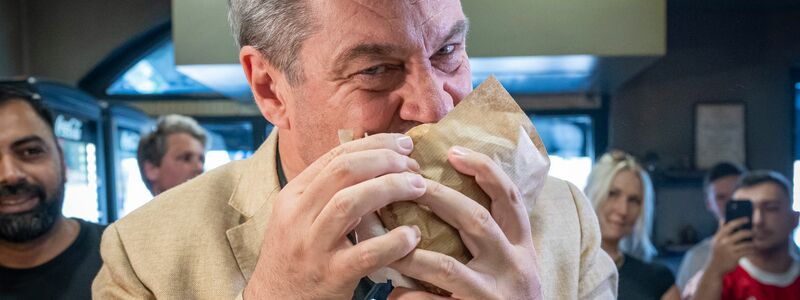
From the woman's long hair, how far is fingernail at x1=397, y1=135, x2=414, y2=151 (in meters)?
2.04

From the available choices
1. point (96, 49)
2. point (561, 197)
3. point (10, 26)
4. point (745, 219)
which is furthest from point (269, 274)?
point (96, 49)

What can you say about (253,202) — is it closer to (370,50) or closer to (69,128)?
(370,50)

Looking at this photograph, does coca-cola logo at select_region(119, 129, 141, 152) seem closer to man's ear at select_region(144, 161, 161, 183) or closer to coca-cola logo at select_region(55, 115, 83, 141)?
coca-cola logo at select_region(55, 115, 83, 141)

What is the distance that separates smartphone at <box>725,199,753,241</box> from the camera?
2.55 metres

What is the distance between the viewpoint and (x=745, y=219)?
2.56 m

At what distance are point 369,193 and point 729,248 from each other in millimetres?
2262

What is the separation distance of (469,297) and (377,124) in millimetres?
241

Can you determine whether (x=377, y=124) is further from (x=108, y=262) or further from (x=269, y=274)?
(x=108, y=262)

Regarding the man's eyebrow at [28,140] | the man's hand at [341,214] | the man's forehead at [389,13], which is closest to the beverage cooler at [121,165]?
the man's eyebrow at [28,140]

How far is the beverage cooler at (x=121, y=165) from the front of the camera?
12.1 ft

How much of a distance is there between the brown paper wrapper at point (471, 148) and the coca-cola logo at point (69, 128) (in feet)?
8.28

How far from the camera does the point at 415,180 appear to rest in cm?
65

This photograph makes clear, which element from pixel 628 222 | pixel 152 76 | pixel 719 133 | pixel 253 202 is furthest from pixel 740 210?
pixel 152 76

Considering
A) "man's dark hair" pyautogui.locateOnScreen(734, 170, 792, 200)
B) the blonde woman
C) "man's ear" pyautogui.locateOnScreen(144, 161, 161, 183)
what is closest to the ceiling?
"man's dark hair" pyautogui.locateOnScreen(734, 170, 792, 200)
